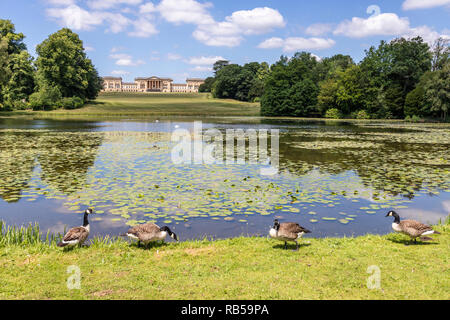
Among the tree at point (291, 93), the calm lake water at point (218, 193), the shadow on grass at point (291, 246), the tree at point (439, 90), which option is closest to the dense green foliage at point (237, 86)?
the tree at point (291, 93)

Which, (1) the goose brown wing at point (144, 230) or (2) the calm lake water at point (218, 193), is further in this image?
(2) the calm lake water at point (218, 193)

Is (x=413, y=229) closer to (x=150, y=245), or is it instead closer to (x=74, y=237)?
(x=150, y=245)

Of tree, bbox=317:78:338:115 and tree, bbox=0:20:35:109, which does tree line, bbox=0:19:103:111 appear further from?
tree, bbox=317:78:338:115

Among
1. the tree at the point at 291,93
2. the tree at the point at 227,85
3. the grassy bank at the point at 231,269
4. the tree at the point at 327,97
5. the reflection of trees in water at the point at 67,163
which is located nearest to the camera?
the grassy bank at the point at 231,269

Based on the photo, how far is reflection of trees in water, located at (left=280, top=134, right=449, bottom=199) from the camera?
1471 centimetres

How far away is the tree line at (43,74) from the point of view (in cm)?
8500

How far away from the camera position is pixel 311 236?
9188mm

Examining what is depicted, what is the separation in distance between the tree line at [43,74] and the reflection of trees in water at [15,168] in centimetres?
6805

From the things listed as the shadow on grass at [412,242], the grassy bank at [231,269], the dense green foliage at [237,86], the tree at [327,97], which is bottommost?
the shadow on grass at [412,242]

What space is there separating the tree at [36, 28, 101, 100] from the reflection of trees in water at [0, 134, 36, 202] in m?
71.5

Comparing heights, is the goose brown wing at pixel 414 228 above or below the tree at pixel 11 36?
below

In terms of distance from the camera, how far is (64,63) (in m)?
91.1

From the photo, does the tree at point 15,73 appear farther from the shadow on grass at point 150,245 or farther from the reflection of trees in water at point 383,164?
the shadow on grass at point 150,245

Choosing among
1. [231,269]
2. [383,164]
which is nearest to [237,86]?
[383,164]
